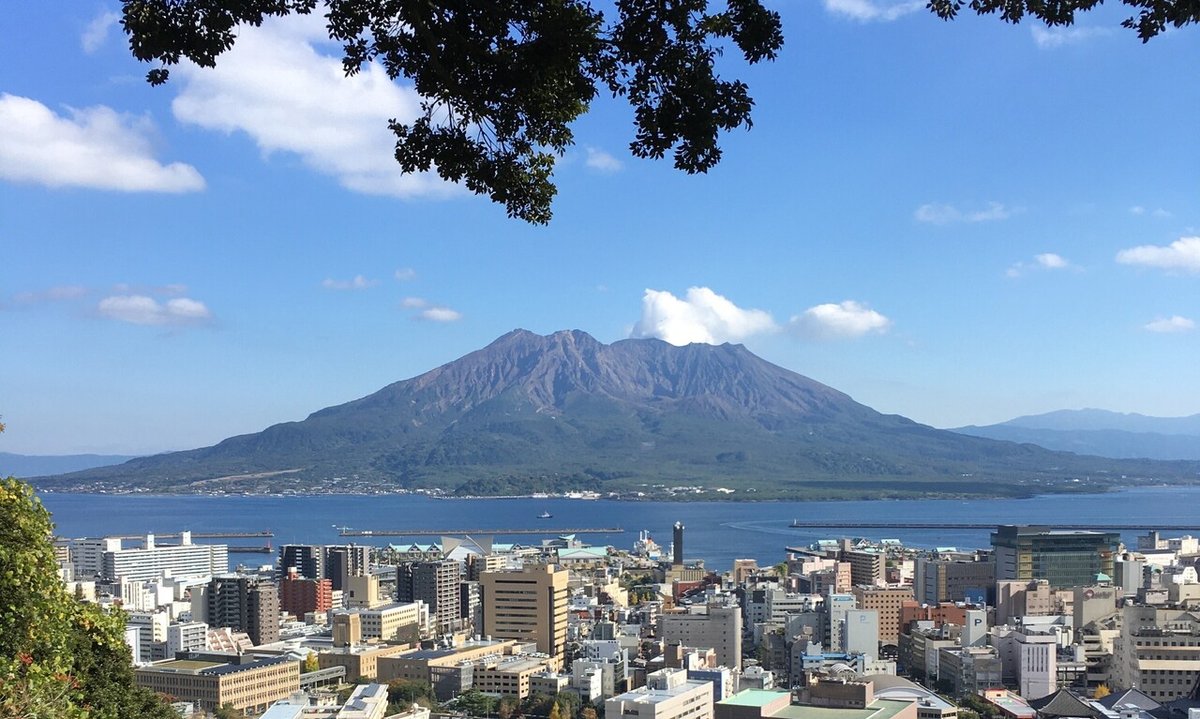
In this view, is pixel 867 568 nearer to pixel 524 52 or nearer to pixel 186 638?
pixel 186 638

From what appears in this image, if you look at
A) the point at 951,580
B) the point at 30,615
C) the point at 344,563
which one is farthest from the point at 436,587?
the point at 30,615

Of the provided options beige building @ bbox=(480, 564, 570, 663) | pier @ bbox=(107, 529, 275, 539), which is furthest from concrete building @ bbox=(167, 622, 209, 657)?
pier @ bbox=(107, 529, 275, 539)

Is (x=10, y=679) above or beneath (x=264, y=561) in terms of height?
above

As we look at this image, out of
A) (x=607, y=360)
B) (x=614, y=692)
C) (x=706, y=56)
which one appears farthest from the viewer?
(x=607, y=360)

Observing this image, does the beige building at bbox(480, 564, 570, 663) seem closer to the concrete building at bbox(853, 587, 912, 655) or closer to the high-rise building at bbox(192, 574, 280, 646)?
the high-rise building at bbox(192, 574, 280, 646)

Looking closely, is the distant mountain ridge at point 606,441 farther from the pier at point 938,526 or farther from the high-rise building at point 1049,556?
the high-rise building at point 1049,556

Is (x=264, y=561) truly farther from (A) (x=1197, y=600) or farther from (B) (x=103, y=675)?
(B) (x=103, y=675)

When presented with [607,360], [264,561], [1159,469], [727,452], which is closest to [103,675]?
[264,561]
